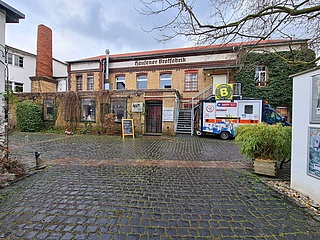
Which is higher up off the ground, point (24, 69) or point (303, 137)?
point (24, 69)

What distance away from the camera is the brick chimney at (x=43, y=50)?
18.4 m

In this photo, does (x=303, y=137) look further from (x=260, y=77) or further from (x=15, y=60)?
(x=15, y=60)

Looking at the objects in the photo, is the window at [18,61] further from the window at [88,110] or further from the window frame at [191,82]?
the window frame at [191,82]

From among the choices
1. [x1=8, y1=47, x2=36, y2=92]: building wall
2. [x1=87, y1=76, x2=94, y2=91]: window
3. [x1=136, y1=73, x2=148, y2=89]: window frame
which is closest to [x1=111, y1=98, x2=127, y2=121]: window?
[x1=136, y1=73, x2=148, y2=89]: window frame

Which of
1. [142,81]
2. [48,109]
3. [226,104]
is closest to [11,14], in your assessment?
[226,104]

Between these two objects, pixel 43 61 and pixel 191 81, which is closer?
pixel 191 81

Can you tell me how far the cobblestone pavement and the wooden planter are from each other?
10.2 inches

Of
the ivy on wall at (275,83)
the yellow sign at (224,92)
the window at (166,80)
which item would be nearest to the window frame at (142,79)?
the window at (166,80)

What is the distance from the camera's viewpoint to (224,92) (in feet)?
41.2

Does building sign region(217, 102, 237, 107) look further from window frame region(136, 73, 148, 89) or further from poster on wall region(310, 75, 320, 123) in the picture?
window frame region(136, 73, 148, 89)

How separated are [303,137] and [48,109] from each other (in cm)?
1832

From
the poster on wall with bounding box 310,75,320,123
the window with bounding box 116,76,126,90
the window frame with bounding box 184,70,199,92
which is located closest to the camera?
the poster on wall with bounding box 310,75,320,123

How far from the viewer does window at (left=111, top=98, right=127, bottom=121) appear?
14.5 metres

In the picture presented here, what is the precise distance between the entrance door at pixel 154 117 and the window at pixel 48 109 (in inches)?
353
